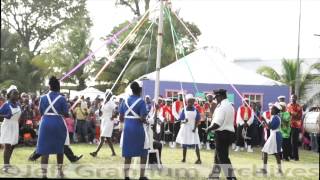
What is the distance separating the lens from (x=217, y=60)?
2259cm

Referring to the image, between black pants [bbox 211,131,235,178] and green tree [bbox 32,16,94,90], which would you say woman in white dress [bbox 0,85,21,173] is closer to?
black pants [bbox 211,131,235,178]

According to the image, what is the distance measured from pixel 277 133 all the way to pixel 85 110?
9.30 m

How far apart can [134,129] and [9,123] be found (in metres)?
3.18

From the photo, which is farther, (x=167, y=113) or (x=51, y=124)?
(x=167, y=113)

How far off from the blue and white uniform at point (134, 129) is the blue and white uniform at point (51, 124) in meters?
1.14

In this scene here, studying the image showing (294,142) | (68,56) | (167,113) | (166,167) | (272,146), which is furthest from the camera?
(68,56)

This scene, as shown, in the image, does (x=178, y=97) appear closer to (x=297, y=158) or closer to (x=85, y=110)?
(x=85, y=110)

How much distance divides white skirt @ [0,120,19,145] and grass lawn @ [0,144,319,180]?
618mm

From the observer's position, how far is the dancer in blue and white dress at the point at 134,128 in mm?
9719

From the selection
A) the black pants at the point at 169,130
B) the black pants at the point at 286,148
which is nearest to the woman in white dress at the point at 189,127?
the black pants at the point at 286,148

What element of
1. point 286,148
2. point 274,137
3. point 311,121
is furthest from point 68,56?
point 274,137

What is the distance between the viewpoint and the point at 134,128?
32.0 ft

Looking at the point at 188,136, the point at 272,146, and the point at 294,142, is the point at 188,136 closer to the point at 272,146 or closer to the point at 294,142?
the point at 272,146

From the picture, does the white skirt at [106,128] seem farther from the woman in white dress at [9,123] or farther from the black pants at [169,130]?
the black pants at [169,130]
